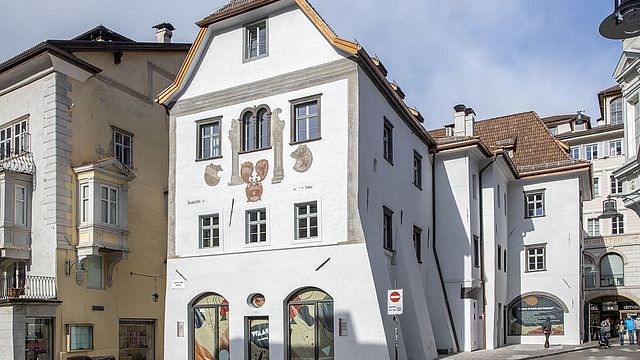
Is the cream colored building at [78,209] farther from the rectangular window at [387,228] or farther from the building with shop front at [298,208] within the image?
the rectangular window at [387,228]

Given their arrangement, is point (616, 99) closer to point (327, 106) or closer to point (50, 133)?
point (327, 106)

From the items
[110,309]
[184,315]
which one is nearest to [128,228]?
[110,309]

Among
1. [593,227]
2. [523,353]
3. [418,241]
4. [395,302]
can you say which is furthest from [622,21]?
[593,227]

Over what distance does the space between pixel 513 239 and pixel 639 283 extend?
1945 centimetres

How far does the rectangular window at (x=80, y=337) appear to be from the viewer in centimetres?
2525

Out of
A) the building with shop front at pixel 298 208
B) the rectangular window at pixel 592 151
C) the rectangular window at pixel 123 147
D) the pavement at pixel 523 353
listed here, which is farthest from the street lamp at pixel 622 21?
the rectangular window at pixel 592 151

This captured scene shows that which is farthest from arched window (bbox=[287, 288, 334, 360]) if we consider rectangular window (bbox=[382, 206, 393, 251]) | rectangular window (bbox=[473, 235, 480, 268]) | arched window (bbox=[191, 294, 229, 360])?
rectangular window (bbox=[473, 235, 480, 268])

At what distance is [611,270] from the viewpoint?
2036 inches

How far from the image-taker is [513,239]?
36.1 metres

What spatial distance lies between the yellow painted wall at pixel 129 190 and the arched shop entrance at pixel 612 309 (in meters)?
35.5

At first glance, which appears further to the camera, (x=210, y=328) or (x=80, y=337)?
(x=80, y=337)

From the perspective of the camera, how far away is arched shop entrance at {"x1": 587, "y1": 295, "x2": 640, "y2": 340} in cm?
5159

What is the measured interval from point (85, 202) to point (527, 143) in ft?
78.9

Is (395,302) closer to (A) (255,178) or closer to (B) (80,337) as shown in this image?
(A) (255,178)
